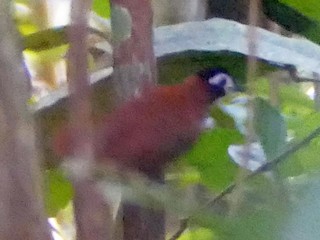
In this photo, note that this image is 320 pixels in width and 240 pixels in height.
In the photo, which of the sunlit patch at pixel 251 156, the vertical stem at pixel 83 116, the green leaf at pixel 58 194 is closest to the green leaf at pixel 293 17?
the sunlit patch at pixel 251 156

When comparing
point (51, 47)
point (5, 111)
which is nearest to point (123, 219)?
point (51, 47)

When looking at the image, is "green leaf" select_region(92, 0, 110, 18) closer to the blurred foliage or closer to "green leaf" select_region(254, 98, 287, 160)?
the blurred foliage

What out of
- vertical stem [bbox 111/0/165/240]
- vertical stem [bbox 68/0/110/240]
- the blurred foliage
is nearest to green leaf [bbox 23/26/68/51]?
the blurred foliage

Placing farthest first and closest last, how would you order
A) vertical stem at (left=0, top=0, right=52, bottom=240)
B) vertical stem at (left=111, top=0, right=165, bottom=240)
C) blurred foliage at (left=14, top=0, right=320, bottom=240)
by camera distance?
vertical stem at (left=111, top=0, right=165, bottom=240)
blurred foliage at (left=14, top=0, right=320, bottom=240)
vertical stem at (left=0, top=0, right=52, bottom=240)

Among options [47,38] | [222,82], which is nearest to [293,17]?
[222,82]

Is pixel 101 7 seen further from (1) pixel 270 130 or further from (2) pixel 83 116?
(2) pixel 83 116

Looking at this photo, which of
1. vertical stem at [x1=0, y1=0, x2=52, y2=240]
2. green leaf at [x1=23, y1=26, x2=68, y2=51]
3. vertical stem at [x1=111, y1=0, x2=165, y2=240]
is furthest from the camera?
green leaf at [x1=23, y1=26, x2=68, y2=51]
